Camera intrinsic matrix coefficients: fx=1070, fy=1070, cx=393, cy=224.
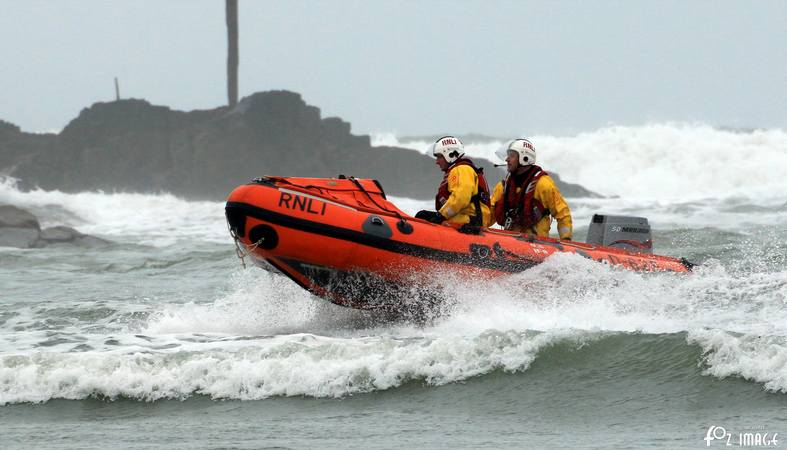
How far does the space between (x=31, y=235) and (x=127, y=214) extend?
21.0ft

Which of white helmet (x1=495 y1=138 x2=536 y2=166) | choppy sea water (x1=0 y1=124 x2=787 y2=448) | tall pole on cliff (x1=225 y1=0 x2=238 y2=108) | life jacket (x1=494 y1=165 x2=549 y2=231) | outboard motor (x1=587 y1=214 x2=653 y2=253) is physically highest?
tall pole on cliff (x1=225 y1=0 x2=238 y2=108)

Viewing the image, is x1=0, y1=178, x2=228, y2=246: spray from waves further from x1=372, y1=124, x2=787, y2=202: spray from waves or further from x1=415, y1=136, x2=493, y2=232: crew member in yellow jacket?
x1=372, y1=124, x2=787, y2=202: spray from waves

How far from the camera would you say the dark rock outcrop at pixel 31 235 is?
15.5m

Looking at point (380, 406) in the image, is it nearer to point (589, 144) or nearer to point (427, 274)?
point (427, 274)

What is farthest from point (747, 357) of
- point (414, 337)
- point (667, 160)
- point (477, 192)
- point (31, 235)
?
point (667, 160)

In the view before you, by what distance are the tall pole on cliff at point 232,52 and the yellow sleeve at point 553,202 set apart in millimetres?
19706

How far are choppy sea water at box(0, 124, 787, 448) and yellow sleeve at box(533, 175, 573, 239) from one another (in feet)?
1.56

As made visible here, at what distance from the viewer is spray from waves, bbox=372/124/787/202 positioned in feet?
86.9

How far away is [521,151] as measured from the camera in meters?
7.93

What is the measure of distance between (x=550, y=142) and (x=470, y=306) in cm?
2415

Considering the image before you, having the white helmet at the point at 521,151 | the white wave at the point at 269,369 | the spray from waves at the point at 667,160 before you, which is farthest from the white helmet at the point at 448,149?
the spray from waves at the point at 667,160

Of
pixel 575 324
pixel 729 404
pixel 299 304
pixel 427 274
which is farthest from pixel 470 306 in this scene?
pixel 729 404

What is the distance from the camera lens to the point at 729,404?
16.1 ft

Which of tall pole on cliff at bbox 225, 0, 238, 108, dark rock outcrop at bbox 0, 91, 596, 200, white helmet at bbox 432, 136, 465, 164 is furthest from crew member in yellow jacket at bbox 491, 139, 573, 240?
tall pole on cliff at bbox 225, 0, 238, 108
